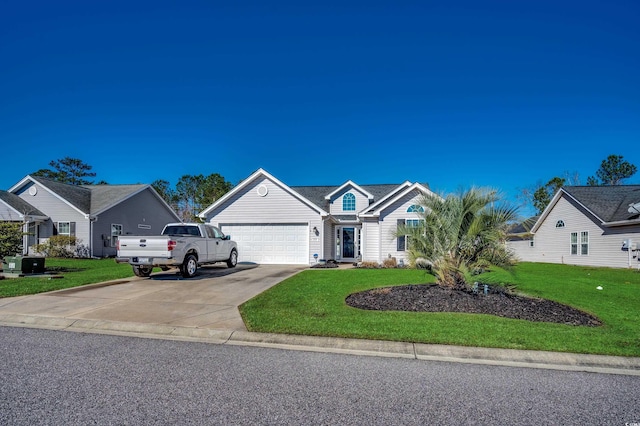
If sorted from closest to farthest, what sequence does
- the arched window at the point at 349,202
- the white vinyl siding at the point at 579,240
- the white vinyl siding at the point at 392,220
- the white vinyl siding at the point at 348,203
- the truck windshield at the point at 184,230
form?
1. the truck windshield at the point at 184,230
2. the white vinyl siding at the point at 392,220
3. the white vinyl siding at the point at 579,240
4. the white vinyl siding at the point at 348,203
5. the arched window at the point at 349,202

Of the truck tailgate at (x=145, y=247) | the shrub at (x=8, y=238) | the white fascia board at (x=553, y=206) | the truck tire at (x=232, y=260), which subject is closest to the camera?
the truck tailgate at (x=145, y=247)

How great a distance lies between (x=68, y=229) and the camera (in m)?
24.6

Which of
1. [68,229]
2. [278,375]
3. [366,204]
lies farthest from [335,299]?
[68,229]

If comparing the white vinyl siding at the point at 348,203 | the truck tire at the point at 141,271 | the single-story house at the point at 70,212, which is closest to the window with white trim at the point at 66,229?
the single-story house at the point at 70,212

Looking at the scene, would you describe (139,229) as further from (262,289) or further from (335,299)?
(335,299)

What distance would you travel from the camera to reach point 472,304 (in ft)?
26.2

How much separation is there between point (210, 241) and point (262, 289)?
502 centimetres

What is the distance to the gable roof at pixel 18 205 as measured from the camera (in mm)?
23328

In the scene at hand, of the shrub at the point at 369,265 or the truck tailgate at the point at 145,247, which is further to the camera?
the shrub at the point at 369,265

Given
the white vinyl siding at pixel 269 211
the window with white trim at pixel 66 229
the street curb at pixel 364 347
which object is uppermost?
the white vinyl siding at pixel 269 211

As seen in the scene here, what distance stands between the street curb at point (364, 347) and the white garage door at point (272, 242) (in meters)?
12.9

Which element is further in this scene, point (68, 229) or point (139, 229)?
point (139, 229)

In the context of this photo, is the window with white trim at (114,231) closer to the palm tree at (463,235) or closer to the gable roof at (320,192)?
the gable roof at (320,192)

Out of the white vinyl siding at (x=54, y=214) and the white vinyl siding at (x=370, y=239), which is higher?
the white vinyl siding at (x=54, y=214)
